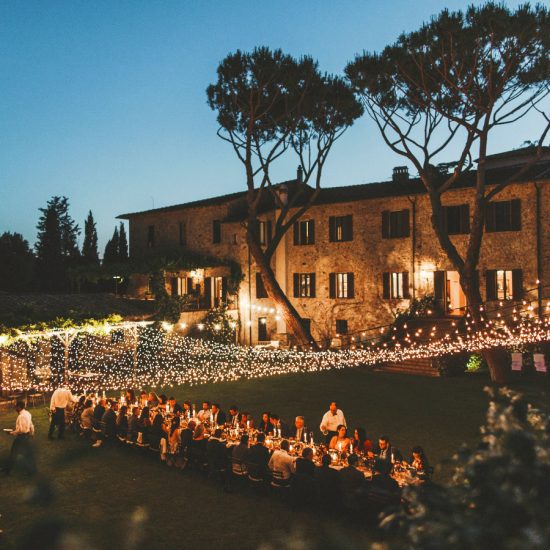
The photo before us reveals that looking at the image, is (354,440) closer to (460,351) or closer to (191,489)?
(191,489)

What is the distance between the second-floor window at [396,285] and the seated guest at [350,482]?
1694 centimetres

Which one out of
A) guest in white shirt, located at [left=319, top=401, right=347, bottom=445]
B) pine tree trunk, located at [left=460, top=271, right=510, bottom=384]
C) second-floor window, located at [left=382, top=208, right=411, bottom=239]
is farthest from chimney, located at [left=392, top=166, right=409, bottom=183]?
guest in white shirt, located at [left=319, top=401, right=347, bottom=445]

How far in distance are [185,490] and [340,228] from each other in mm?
18588

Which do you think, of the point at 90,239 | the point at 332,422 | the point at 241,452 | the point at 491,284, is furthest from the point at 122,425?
the point at 90,239

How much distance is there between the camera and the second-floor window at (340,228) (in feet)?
87.1

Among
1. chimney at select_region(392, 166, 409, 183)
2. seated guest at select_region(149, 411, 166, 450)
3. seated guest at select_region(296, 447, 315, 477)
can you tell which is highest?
chimney at select_region(392, 166, 409, 183)

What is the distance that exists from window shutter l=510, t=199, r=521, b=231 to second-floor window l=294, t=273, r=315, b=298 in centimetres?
959

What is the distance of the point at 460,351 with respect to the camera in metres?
19.8

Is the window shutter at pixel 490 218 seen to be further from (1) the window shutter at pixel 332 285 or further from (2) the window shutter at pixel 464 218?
(1) the window shutter at pixel 332 285

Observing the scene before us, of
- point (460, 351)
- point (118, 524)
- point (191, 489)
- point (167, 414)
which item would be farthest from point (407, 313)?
point (118, 524)

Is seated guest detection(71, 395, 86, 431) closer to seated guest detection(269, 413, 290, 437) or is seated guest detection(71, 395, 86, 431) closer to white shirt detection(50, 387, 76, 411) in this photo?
Result: white shirt detection(50, 387, 76, 411)

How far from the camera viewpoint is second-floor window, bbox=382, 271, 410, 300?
24812 mm

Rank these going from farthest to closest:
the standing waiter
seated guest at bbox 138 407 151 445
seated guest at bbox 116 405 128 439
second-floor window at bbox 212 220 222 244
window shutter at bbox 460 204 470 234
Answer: second-floor window at bbox 212 220 222 244 < window shutter at bbox 460 204 470 234 < the standing waiter < seated guest at bbox 116 405 128 439 < seated guest at bbox 138 407 151 445

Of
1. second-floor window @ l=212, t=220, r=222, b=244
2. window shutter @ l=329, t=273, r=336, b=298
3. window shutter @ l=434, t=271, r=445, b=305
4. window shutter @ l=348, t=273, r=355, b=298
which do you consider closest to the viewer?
window shutter @ l=434, t=271, r=445, b=305
